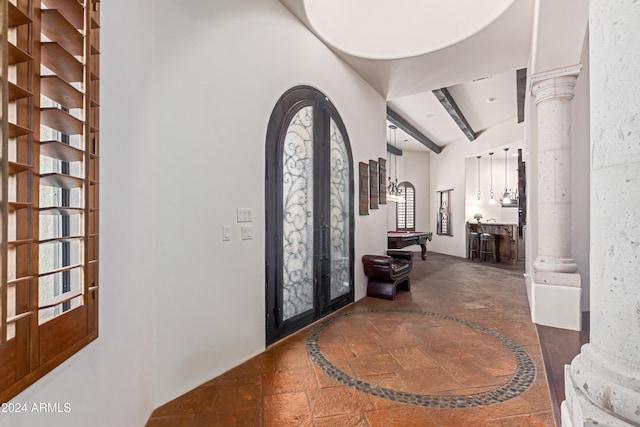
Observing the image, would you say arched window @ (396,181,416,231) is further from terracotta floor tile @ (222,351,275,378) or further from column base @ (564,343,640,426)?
column base @ (564,343,640,426)

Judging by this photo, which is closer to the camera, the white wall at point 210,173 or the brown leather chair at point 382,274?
the white wall at point 210,173

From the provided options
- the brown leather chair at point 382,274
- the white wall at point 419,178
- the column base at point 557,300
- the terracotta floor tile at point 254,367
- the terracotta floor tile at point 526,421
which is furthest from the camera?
the white wall at point 419,178

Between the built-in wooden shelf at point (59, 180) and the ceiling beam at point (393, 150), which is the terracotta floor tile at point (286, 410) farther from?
the ceiling beam at point (393, 150)

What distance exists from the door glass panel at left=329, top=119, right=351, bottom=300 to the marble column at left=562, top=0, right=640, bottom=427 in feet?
9.33

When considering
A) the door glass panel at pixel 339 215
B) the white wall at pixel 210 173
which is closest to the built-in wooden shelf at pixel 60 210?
the white wall at pixel 210 173

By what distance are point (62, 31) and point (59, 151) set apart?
417 millimetres

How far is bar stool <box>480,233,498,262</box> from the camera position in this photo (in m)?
8.07

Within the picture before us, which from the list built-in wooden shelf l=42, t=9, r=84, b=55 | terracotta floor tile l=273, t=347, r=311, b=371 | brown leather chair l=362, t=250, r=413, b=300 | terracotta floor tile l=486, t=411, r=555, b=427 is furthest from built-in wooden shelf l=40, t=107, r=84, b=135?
brown leather chair l=362, t=250, r=413, b=300

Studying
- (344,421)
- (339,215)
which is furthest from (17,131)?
(339,215)

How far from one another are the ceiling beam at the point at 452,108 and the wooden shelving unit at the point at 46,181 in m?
5.52

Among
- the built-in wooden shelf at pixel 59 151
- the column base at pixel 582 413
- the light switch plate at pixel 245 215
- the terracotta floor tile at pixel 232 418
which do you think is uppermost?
the built-in wooden shelf at pixel 59 151

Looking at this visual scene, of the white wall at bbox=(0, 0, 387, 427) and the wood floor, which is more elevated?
the white wall at bbox=(0, 0, 387, 427)

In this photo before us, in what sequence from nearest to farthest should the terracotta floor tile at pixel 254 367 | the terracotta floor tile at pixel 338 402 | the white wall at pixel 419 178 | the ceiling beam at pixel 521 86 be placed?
the terracotta floor tile at pixel 338 402 → the terracotta floor tile at pixel 254 367 → the ceiling beam at pixel 521 86 → the white wall at pixel 419 178

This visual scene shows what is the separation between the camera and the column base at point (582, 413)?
0.85 meters
